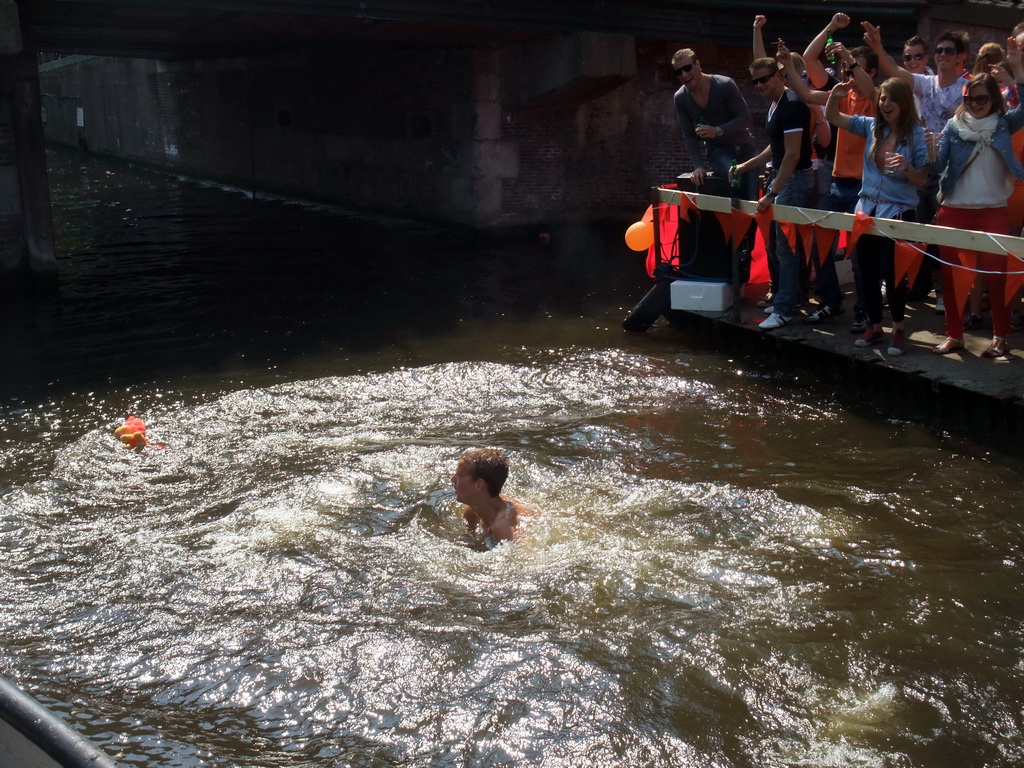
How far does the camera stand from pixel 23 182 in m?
13.6

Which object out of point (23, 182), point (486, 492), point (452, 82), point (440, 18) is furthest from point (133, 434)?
point (452, 82)

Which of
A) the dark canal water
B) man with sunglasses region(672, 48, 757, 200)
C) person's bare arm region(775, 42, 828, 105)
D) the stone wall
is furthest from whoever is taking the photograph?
the stone wall

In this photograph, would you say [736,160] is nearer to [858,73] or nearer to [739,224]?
[739,224]

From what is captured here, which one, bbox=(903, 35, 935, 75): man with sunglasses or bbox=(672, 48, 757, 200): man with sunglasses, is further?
bbox=(672, 48, 757, 200): man with sunglasses

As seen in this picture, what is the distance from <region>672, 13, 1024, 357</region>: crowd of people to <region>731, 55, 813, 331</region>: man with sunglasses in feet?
0.04

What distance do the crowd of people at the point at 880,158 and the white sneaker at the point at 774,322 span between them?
0.04 feet

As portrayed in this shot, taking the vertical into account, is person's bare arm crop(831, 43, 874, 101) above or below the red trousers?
above

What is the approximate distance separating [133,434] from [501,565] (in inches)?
126

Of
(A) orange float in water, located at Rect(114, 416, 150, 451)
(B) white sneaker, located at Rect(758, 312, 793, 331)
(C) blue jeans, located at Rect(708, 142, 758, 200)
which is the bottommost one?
(A) orange float in water, located at Rect(114, 416, 150, 451)

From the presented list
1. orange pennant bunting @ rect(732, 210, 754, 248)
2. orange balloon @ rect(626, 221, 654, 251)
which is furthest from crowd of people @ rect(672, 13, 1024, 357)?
orange balloon @ rect(626, 221, 654, 251)

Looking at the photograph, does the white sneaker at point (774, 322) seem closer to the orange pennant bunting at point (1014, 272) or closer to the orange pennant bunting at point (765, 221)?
the orange pennant bunting at point (765, 221)

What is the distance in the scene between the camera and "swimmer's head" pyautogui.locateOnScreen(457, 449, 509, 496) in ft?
19.0

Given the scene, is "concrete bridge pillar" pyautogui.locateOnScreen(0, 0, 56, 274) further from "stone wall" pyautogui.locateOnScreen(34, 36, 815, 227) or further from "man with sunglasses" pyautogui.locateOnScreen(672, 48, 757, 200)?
"man with sunglasses" pyautogui.locateOnScreen(672, 48, 757, 200)

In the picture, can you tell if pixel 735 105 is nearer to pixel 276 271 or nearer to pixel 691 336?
pixel 691 336
